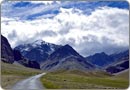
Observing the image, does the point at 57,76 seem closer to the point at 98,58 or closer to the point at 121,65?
the point at 98,58

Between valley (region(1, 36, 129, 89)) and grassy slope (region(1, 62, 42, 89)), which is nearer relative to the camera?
grassy slope (region(1, 62, 42, 89))

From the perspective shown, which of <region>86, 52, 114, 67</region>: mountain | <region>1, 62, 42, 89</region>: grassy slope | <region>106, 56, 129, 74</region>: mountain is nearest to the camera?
<region>1, 62, 42, 89</region>: grassy slope

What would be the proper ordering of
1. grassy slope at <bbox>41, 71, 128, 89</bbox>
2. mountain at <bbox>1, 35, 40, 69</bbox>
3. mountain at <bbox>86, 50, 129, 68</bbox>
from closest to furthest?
1. mountain at <bbox>86, 50, 129, 68</bbox>
2. grassy slope at <bbox>41, 71, 128, 89</bbox>
3. mountain at <bbox>1, 35, 40, 69</bbox>

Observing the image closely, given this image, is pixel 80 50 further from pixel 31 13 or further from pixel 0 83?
pixel 0 83

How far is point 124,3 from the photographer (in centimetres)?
1628

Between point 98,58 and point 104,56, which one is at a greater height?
point 98,58

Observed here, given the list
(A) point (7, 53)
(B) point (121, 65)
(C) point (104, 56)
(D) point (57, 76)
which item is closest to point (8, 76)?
(D) point (57, 76)

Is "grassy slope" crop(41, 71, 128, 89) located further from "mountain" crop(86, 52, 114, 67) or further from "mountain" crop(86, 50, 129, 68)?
"mountain" crop(86, 52, 114, 67)

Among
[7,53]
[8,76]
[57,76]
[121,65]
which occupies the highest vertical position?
[8,76]

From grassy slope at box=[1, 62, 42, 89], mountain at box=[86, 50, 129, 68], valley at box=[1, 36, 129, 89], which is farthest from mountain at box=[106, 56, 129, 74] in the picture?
grassy slope at box=[1, 62, 42, 89]

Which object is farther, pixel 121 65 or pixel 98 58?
pixel 98 58

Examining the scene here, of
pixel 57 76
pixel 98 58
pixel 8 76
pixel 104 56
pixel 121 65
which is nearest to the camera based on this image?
pixel 8 76

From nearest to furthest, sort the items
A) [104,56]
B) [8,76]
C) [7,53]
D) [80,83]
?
[80,83] → [8,76] → [7,53] → [104,56]

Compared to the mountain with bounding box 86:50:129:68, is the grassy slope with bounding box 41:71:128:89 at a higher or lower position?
higher
